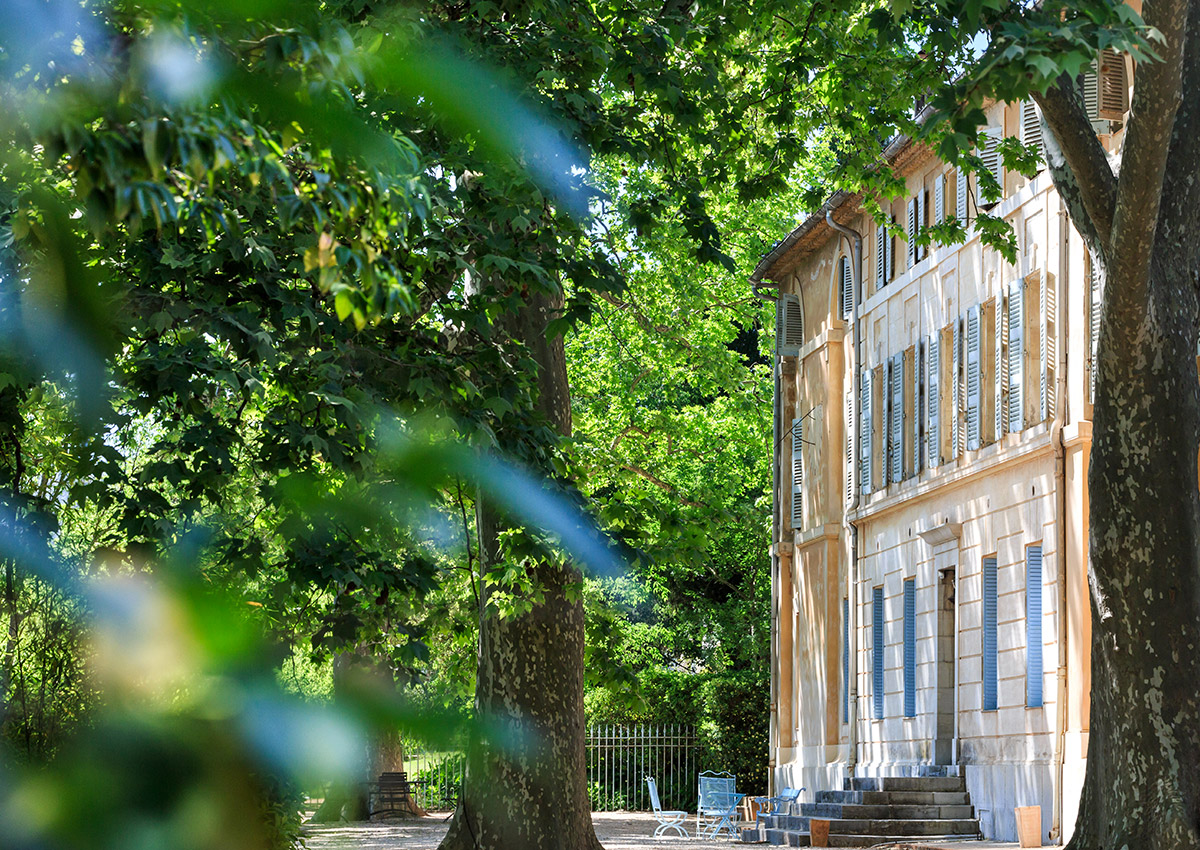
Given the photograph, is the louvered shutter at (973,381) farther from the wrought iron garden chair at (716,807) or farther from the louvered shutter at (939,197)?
the wrought iron garden chair at (716,807)

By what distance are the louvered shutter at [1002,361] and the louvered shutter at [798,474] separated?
820 cm

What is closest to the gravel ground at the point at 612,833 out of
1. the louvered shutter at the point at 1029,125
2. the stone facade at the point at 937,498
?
the stone facade at the point at 937,498

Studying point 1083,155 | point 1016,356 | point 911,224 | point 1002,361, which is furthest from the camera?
point 911,224

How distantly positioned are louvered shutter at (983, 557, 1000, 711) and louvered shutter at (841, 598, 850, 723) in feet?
17.7

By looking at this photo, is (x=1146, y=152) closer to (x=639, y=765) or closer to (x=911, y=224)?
(x=911, y=224)

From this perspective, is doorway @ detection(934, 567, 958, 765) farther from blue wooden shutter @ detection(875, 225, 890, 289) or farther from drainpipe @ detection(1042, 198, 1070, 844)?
blue wooden shutter @ detection(875, 225, 890, 289)

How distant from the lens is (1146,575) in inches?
379

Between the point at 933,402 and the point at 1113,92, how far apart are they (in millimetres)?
6008

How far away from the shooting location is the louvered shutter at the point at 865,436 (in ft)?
80.9

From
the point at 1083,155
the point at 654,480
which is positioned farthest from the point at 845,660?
the point at 1083,155

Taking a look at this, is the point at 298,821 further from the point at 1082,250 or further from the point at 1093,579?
the point at 1082,250

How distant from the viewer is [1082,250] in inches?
687

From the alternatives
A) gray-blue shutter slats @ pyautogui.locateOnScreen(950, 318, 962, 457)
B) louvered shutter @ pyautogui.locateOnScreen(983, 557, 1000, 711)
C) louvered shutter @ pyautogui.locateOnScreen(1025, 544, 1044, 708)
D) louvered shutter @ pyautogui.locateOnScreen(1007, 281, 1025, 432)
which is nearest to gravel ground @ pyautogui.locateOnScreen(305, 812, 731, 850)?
louvered shutter @ pyautogui.locateOnScreen(983, 557, 1000, 711)

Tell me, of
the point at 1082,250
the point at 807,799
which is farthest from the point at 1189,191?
the point at 807,799
